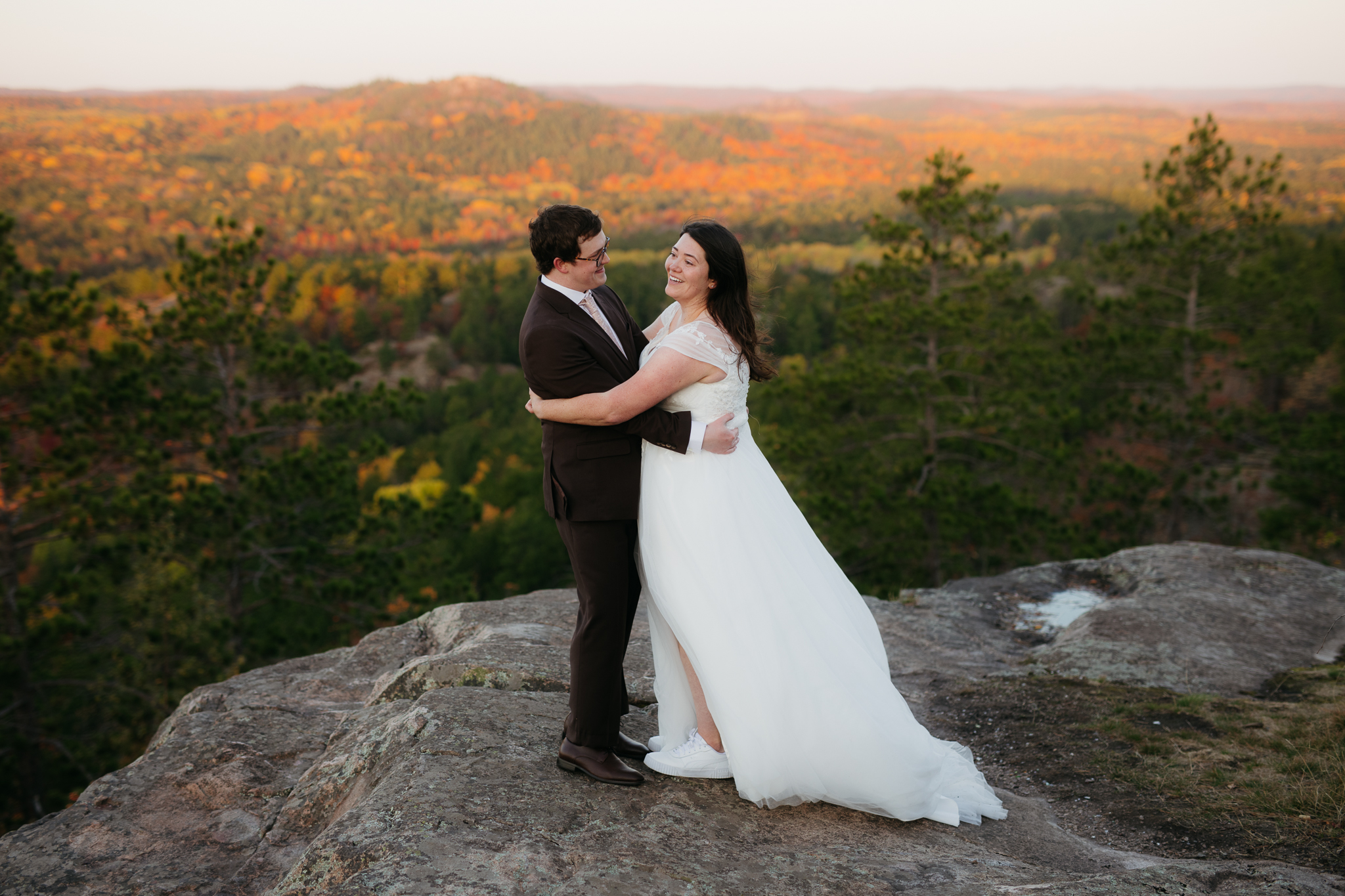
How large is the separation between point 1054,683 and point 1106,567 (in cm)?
282

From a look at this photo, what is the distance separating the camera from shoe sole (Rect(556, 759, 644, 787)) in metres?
3.04

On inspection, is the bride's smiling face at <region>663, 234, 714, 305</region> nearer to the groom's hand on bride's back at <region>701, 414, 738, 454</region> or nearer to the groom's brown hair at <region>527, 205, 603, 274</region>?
the groom's brown hair at <region>527, 205, 603, 274</region>

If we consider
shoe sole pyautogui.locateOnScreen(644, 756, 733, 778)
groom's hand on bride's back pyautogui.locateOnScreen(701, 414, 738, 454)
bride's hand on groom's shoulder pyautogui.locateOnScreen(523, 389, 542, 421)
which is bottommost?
shoe sole pyautogui.locateOnScreen(644, 756, 733, 778)

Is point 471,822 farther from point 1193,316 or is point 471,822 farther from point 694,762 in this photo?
point 1193,316

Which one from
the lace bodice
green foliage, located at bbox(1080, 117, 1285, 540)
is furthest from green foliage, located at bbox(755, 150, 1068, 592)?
the lace bodice

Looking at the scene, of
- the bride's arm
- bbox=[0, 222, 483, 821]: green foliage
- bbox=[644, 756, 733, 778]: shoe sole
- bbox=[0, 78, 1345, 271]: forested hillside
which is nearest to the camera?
the bride's arm

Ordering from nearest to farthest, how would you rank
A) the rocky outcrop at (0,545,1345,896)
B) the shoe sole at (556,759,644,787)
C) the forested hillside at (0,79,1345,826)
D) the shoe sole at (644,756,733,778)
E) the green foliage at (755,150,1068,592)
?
the rocky outcrop at (0,545,1345,896) → the shoe sole at (556,759,644,787) → the shoe sole at (644,756,733,778) → the forested hillside at (0,79,1345,826) → the green foliage at (755,150,1068,592)

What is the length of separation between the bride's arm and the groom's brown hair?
0.48m

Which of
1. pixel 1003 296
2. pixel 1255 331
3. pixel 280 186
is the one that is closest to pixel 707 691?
pixel 1003 296

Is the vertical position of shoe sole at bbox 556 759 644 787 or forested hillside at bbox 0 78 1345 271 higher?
forested hillside at bbox 0 78 1345 271

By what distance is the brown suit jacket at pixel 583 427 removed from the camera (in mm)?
2887

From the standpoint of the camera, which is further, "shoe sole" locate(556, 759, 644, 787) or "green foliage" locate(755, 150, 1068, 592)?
"green foliage" locate(755, 150, 1068, 592)

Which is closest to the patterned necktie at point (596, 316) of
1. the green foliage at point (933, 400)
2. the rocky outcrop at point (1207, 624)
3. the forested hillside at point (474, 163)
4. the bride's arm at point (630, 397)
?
the bride's arm at point (630, 397)

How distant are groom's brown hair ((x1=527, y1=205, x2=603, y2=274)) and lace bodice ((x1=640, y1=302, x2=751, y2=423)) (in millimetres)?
459
